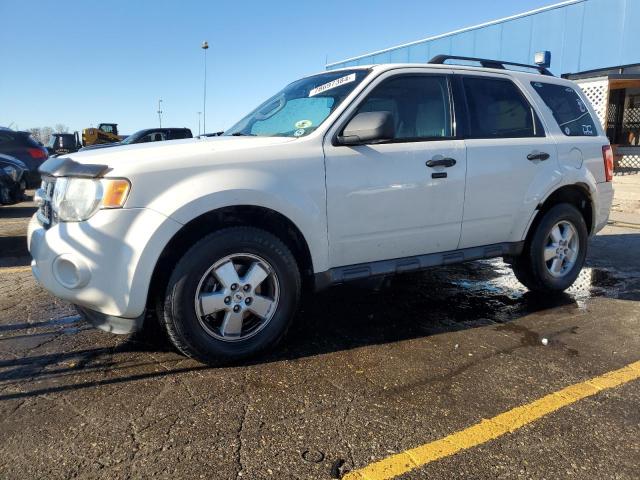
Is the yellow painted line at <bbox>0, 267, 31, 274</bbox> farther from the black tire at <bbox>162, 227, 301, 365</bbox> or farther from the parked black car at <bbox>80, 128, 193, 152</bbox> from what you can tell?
the parked black car at <bbox>80, 128, 193, 152</bbox>

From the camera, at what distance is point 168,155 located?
9.85ft

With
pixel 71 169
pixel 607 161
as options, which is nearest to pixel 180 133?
pixel 607 161

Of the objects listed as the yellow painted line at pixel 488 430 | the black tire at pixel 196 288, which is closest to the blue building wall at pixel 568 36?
the yellow painted line at pixel 488 430

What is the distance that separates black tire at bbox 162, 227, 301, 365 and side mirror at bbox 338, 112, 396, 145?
33.4 inches

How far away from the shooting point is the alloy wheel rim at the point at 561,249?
4609mm

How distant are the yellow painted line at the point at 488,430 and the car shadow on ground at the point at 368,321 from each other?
0.67 metres

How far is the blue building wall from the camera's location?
1534 centimetres

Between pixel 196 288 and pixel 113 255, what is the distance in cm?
49

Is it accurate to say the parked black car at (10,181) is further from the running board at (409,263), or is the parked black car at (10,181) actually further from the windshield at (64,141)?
the running board at (409,263)

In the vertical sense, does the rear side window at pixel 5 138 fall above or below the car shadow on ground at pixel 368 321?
above

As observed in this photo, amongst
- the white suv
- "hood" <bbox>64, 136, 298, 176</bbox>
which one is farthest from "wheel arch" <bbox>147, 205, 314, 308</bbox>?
"hood" <bbox>64, 136, 298, 176</bbox>

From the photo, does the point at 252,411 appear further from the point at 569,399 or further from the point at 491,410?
the point at 569,399

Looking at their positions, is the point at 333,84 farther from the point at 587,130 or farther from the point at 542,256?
the point at 587,130

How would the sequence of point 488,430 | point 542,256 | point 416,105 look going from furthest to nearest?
point 542,256, point 416,105, point 488,430
